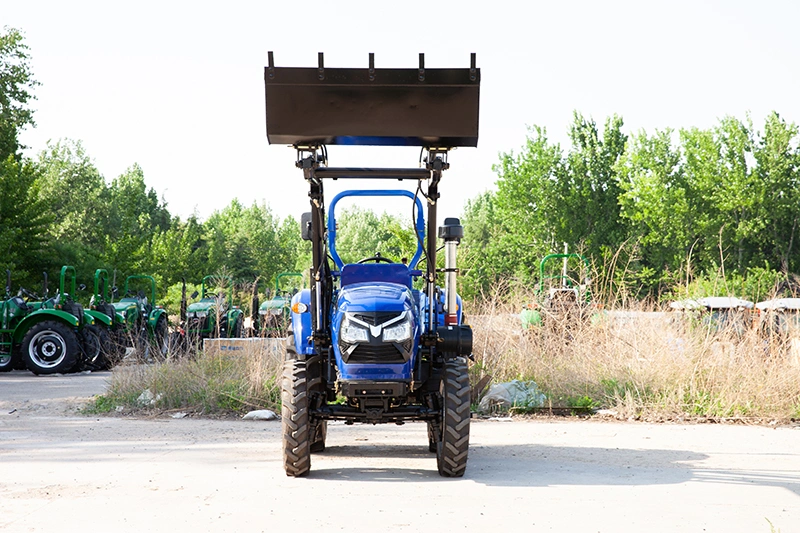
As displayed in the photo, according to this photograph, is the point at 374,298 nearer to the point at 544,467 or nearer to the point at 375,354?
the point at 375,354

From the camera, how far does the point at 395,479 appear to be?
25.7ft

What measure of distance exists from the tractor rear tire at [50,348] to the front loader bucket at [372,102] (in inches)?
505

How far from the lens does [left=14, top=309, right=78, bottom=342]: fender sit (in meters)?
19.4

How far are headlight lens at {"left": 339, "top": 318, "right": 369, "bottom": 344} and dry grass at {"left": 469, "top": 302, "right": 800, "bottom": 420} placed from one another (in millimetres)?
5573

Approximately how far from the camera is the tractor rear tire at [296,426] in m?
7.77

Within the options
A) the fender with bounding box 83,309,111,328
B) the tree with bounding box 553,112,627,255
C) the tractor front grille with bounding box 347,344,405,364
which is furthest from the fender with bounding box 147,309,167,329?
the tree with bounding box 553,112,627,255

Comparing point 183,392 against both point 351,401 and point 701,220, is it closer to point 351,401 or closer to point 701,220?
point 351,401

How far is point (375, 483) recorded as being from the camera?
763 cm

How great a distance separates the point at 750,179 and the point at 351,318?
59.3 metres

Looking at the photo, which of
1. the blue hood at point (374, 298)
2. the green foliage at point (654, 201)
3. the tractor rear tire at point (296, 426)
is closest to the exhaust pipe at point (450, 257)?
the blue hood at point (374, 298)

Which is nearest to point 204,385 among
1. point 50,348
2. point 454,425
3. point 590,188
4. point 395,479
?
point 395,479

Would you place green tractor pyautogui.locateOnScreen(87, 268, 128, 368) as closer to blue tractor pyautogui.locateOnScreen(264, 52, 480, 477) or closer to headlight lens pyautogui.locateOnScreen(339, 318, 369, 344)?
blue tractor pyautogui.locateOnScreen(264, 52, 480, 477)

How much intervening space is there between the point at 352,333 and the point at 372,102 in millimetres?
1817

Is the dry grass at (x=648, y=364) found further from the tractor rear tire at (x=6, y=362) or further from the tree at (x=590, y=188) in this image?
the tree at (x=590, y=188)
